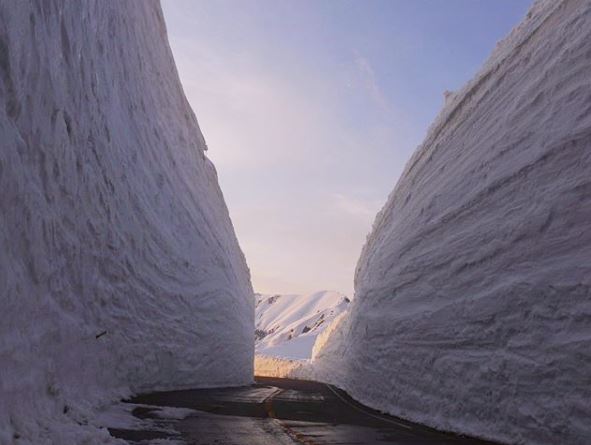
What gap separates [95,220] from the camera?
441 inches

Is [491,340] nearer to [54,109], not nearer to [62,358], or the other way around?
[62,358]

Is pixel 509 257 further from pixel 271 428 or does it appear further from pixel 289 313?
pixel 289 313

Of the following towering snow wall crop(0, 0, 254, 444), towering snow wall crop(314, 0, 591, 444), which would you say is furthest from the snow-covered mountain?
towering snow wall crop(314, 0, 591, 444)

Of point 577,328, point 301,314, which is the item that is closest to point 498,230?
point 577,328

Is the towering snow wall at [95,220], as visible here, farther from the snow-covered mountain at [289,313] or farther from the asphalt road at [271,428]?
the snow-covered mountain at [289,313]

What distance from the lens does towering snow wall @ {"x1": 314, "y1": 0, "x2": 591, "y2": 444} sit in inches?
347

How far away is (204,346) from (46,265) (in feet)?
44.2

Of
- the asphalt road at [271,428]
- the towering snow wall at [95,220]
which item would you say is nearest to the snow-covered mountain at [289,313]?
the towering snow wall at [95,220]

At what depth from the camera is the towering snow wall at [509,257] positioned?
28.9 ft

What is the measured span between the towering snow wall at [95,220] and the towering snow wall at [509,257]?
274 inches

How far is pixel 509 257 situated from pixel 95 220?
26.2ft

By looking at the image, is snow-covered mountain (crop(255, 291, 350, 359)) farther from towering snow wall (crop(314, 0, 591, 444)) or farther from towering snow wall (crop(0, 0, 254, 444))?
towering snow wall (crop(314, 0, 591, 444))

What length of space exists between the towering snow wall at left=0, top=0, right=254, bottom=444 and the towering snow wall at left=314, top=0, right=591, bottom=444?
6956mm

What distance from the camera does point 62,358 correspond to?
29.3 ft
